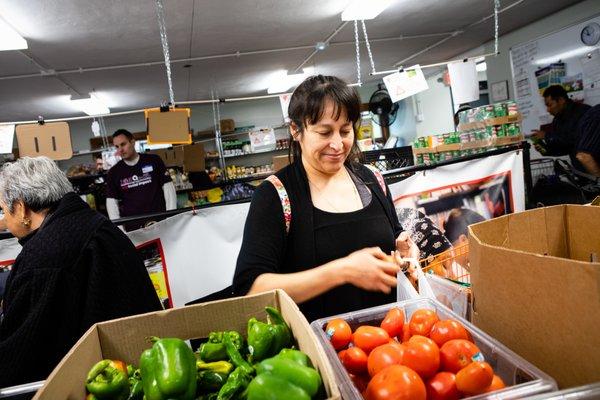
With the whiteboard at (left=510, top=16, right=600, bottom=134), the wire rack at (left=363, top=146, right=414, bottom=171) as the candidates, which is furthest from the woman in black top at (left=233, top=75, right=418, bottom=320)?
the whiteboard at (left=510, top=16, right=600, bottom=134)

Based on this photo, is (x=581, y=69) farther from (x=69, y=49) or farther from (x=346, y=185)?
(x=69, y=49)

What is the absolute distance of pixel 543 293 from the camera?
0.71 meters

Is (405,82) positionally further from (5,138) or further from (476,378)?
(476,378)

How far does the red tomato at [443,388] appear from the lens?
0.70 m

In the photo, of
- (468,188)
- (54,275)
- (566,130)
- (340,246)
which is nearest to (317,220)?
(340,246)

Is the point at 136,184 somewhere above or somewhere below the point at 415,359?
above

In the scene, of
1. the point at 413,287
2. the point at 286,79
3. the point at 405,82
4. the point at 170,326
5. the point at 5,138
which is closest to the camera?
the point at 170,326

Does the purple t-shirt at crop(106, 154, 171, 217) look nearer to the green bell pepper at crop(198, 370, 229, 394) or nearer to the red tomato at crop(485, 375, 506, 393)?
the green bell pepper at crop(198, 370, 229, 394)

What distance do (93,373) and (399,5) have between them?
550cm

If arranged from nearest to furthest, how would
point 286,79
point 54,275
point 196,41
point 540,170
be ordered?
point 54,275, point 196,41, point 540,170, point 286,79

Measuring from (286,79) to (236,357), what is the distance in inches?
313

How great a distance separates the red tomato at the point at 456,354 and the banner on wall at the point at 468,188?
5.98ft

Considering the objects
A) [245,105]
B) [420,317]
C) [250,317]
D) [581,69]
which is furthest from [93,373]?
[245,105]

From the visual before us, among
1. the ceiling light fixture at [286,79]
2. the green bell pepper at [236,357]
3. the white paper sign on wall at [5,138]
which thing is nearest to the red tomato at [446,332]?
the green bell pepper at [236,357]
